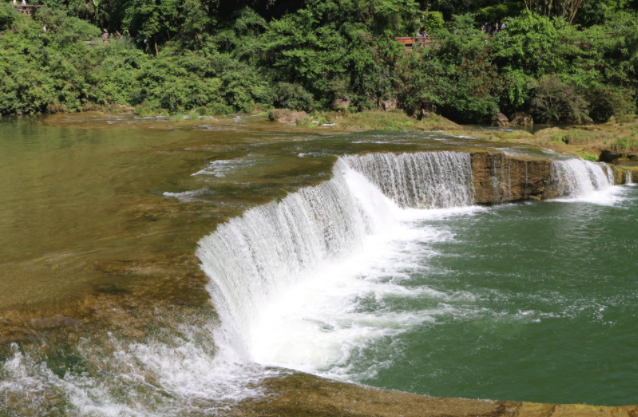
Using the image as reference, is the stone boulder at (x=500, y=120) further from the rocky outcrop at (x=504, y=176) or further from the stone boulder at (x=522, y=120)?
the rocky outcrop at (x=504, y=176)

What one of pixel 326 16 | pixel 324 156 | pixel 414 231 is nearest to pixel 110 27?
pixel 326 16

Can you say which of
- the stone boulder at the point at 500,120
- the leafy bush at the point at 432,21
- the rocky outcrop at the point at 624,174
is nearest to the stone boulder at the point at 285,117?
the stone boulder at the point at 500,120

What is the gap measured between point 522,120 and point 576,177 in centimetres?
1347

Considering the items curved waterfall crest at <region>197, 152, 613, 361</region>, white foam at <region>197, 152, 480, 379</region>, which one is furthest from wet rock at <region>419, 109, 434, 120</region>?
white foam at <region>197, 152, 480, 379</region>

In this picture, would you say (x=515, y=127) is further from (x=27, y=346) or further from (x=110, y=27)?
(x=110, y=27)

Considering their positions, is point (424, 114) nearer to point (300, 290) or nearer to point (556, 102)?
Result: point (556, 102)

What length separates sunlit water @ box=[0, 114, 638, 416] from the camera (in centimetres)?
627

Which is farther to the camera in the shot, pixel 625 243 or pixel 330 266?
pixel 625 243

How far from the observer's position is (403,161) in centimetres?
1667

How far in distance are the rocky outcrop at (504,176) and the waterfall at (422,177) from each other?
0.97 ft

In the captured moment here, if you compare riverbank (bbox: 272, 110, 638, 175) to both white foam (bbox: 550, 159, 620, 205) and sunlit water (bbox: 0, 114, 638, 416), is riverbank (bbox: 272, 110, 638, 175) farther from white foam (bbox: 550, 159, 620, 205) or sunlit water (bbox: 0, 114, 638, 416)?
sunlit water (bbox: 0, 114, 638, 416)

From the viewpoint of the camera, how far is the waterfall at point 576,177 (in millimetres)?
17453

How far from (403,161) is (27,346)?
12316 mm

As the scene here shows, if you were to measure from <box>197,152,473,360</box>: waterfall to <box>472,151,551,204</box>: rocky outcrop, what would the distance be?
1.18 feet
